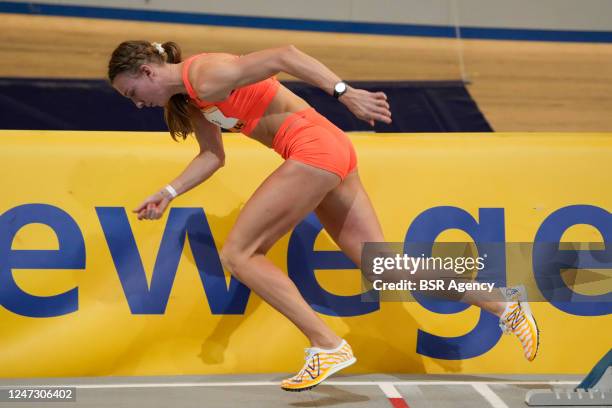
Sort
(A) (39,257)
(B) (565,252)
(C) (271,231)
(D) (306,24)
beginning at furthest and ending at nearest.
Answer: (D) (306,24)
(B) (565,252)
(A) (39,257)
(C) (271,231)

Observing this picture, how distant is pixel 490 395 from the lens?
316 centimetres

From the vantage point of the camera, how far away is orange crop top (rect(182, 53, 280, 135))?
3130 mm

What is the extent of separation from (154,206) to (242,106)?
1.66 feet

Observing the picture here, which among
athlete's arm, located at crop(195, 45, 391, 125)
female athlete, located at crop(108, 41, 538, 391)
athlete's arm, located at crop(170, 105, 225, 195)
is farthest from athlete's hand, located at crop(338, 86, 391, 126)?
athlete's arm, located at crop(170, 105, 225, 195)

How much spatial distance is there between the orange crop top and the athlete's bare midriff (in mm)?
17

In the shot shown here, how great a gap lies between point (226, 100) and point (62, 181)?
82 centimetres

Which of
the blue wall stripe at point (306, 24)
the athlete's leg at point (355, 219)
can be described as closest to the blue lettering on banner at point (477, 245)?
the athlete's leg at point (355, 219)

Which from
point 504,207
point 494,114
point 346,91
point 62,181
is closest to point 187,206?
point 62,181

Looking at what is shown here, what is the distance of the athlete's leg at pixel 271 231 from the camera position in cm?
305

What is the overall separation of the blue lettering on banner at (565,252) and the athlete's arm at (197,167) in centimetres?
139

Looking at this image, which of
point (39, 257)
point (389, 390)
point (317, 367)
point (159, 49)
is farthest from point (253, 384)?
point (159, 49)

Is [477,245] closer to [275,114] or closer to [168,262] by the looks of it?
[275,114]

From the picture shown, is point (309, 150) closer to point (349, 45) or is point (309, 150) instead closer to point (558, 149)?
point (558, 149)

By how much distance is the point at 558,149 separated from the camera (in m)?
3.56
